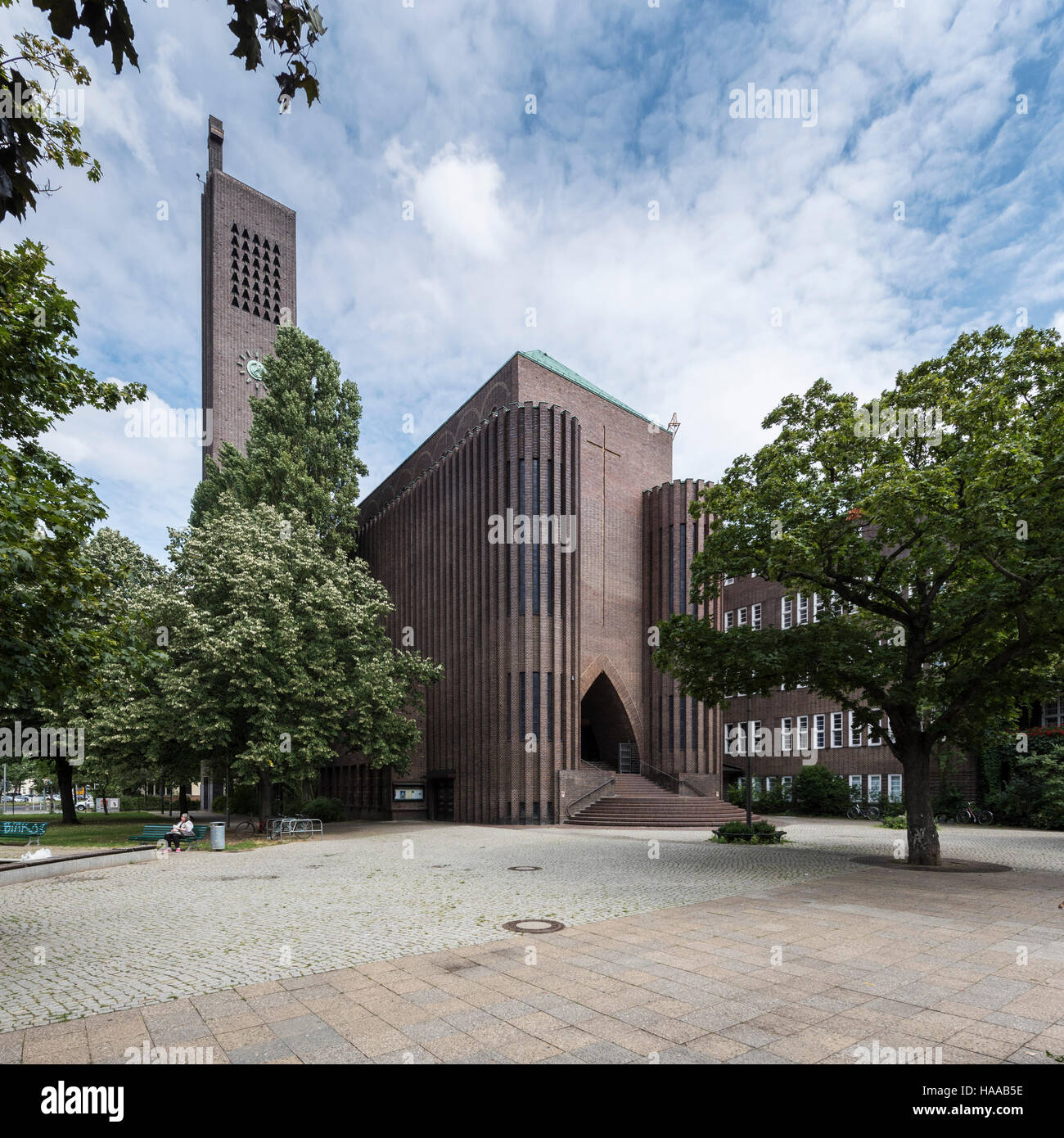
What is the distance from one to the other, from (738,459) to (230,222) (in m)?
61.8

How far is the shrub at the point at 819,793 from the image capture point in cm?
3697

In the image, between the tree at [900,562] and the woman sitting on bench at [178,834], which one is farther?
the woman sitting on bench at [178,834]

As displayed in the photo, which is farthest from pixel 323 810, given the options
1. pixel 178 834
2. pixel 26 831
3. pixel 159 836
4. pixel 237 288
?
pixel 237 288

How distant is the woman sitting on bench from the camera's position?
21.4 m

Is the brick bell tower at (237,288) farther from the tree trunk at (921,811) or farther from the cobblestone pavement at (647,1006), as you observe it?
the cobblestone pavement at (647,1006)

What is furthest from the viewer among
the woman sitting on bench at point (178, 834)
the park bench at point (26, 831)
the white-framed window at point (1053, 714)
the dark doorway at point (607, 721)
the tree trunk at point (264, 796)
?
the dark doorway at point (607, 721)

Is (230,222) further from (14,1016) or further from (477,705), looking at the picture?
(14,1016)

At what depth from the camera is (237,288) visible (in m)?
62.8

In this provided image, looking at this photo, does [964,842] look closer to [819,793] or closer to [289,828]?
[819,793]

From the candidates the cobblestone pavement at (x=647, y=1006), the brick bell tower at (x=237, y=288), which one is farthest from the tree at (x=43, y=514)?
the brick bell tower at (x=237, y=288)

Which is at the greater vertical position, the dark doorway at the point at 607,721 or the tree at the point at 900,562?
the tree at the point at 900,562

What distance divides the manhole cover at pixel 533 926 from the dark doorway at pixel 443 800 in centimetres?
2443

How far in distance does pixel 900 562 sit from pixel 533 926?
11021mm

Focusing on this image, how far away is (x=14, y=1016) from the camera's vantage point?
6.29 meters
